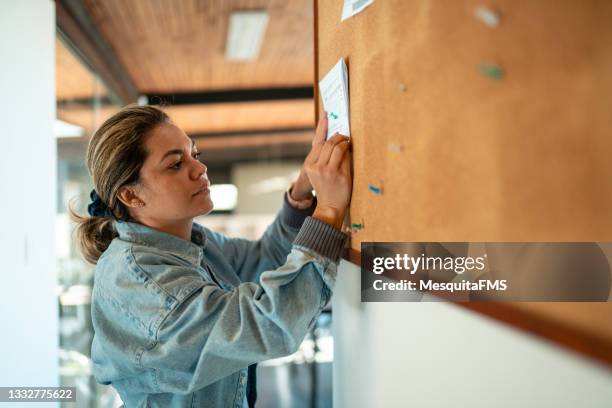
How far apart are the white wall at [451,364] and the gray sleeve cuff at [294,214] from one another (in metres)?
0.24

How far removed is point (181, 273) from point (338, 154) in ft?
1.19

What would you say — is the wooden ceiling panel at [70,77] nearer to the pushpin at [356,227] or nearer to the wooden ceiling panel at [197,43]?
the wooden ceiling panel at [197,43]

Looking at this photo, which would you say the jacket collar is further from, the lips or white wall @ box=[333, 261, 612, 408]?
white wall @ box=[333, 261, 612, 408]

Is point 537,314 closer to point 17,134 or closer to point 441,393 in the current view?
point 441,393

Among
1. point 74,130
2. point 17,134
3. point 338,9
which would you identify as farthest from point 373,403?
point 74,130

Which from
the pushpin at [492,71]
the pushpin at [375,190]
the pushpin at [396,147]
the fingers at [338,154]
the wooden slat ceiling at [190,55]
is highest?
the wooden slat ceiling at [190,55]

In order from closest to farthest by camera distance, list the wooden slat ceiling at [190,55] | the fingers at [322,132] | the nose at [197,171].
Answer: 1. the fingers at [322,132]
2. the nose at [197,171]
3. the wooden slat ceiling at [190,55]

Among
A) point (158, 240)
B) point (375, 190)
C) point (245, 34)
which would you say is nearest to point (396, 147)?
point (375, 190)

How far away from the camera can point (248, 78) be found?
459cm

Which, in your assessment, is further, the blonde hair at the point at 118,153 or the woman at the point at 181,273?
the blonde hair at the point at 118,153

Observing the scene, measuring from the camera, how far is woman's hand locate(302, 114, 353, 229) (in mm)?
863

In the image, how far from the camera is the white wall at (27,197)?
1809mm

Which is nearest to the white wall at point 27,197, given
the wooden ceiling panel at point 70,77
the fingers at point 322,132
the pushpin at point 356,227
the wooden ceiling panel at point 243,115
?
the wooden ceiling panel at point 70,77

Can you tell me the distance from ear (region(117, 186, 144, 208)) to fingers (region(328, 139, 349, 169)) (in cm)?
46
